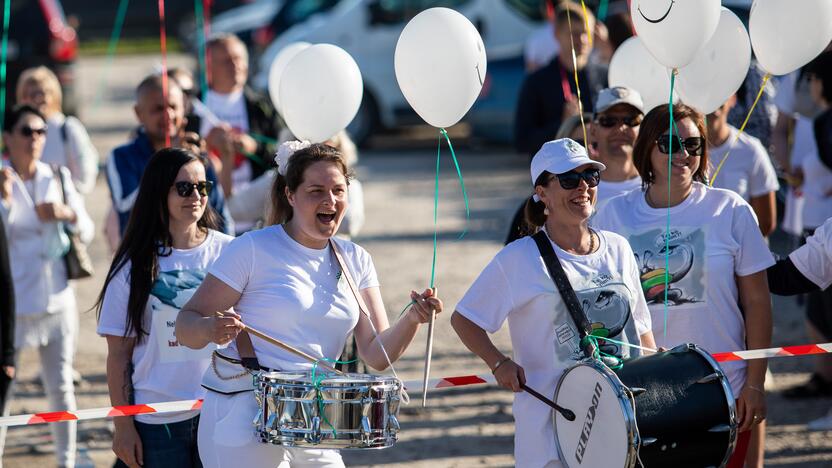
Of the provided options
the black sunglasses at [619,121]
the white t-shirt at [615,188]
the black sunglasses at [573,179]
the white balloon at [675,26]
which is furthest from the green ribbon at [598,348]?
the black sunglasses at [619,121]

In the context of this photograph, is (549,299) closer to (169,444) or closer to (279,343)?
(279,343)

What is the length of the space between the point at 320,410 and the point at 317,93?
174 centimetres

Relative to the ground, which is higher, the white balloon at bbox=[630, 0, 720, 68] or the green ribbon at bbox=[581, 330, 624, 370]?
the white balloon at bbox=[630, 0, 720, 68]

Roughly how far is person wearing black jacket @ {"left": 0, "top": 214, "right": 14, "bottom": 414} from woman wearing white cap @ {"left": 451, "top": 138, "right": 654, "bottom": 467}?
232cm

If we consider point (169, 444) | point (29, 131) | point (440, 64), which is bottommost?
point (169, 444)

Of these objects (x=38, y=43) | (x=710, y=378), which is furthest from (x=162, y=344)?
(x=38, y=43)

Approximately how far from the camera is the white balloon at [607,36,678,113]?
20.5 feet

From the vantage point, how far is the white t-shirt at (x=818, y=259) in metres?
4.77

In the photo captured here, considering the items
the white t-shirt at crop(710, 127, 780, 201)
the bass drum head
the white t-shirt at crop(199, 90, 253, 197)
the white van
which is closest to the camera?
the bass drum head

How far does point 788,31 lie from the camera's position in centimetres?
512

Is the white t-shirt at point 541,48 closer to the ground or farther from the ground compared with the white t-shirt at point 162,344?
farther from the ground

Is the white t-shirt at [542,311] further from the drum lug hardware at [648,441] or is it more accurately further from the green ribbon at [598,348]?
the drum lug hardware at [648,441]

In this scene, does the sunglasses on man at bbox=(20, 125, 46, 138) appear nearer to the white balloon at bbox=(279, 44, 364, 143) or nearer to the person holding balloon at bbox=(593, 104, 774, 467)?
the white balloon at bbox=(279, 44, 364, 143)

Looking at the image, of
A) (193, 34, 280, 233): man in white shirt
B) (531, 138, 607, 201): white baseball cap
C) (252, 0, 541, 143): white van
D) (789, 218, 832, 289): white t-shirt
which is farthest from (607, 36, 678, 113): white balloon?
(252, 0, 541, 143): white van
